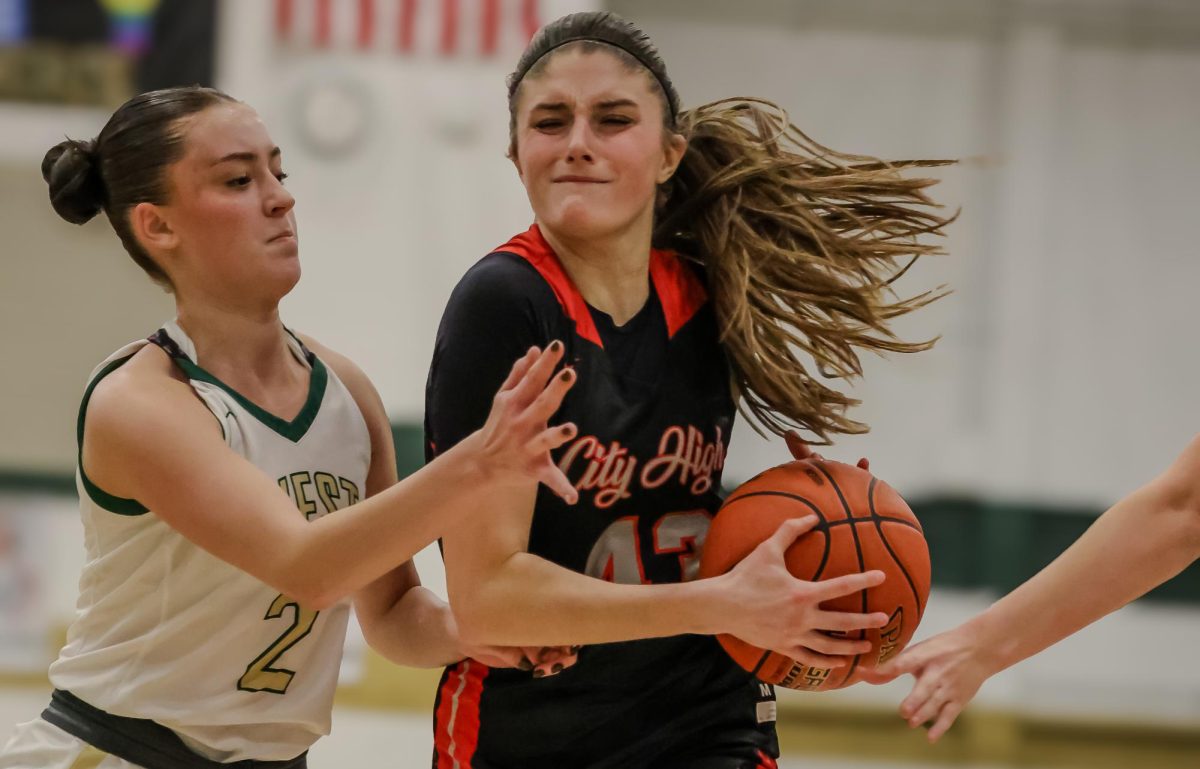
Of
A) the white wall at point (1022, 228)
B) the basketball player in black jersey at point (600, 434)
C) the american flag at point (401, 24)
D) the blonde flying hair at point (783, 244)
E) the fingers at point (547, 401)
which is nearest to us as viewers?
the fingers at point (547, 401)

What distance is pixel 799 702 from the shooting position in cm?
706

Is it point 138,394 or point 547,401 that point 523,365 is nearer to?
point 547,401

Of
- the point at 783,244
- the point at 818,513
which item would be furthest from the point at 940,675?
the point at 783,244

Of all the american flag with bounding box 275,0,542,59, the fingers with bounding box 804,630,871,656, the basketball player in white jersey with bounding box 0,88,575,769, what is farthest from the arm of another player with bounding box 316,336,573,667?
the american flag with bounding box 275,0,542,59

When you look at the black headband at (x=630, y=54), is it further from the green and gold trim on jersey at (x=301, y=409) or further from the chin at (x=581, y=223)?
the green and gold trim on jersey at (x=301, y=409)

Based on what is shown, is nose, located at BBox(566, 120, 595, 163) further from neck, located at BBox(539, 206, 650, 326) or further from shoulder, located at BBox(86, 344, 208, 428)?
shoulder, located at BBox(86, 344, 208, 428)

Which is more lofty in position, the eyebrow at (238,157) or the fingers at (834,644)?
the eyebrow at (238,157)

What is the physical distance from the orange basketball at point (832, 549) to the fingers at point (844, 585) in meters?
0.07

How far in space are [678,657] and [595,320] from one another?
Answer: 0.63 metres

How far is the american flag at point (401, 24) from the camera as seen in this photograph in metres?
6.57

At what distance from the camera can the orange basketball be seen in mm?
2332

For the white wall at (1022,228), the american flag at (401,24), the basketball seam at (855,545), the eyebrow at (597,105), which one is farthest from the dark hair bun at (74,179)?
the white wall at (1022,228)

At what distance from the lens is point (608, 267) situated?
2.60 metres

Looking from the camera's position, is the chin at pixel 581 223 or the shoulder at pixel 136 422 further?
the chin at pixel 581 223
